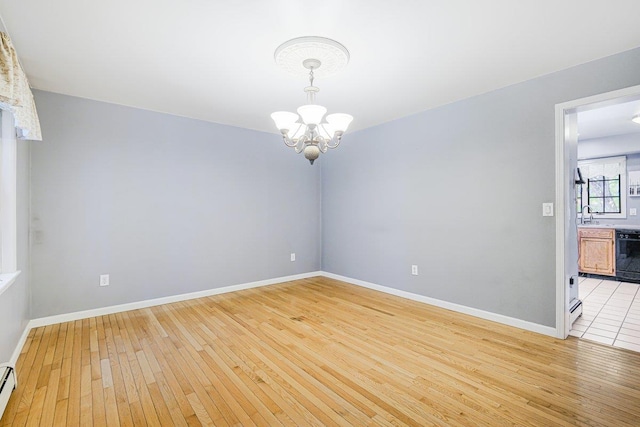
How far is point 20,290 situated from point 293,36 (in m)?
3.30

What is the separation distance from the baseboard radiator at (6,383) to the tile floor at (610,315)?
4472 mm

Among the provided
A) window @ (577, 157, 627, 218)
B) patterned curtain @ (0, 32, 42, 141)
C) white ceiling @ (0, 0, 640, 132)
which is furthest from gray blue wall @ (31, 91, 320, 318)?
window @ (577, 157, 627, 218)

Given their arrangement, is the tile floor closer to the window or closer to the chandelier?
the window

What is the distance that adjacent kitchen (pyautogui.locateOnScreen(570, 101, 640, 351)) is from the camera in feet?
13.3

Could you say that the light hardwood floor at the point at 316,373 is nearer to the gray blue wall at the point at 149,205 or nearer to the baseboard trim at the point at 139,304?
the baseboard trim at the point at 139,304

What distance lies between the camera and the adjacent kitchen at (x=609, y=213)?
405 centimetres

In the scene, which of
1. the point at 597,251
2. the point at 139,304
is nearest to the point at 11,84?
the point at 139,304

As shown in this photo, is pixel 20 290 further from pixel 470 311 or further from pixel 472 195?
pixel 472 195

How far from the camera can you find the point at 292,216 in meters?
5.21

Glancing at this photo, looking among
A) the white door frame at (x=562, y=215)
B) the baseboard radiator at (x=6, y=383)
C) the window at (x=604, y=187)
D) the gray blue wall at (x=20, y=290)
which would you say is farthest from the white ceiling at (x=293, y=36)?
the window at (x=604, y=187)

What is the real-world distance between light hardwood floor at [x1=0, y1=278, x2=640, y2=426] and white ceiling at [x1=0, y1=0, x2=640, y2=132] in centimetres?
249

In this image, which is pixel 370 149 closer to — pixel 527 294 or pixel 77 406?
pixel 527 294

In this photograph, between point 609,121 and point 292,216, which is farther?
point 292,216

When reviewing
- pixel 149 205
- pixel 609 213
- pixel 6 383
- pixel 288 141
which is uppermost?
pixel 288 141
